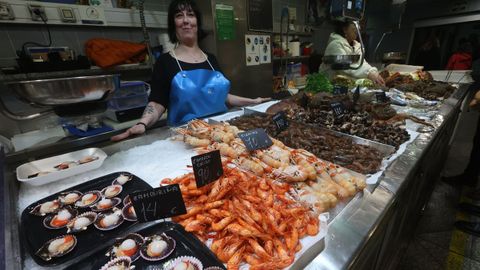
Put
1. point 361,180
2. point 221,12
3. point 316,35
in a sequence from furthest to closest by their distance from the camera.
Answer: point 316,35 < point 221,12 < point 361,180

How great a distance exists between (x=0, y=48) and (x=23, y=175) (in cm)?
289

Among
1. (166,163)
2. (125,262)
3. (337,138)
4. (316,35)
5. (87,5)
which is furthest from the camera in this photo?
(316,35)

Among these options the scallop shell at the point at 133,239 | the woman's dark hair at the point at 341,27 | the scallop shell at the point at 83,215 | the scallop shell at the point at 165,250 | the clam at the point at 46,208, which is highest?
the woman's dark hair at the point at 341,27

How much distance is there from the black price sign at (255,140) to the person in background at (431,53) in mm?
9587

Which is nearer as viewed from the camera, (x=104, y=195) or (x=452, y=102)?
(x=104, y=195)

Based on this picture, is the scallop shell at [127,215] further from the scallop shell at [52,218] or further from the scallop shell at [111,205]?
the scallop shell at [52,218]

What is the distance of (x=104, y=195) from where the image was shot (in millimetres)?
1203

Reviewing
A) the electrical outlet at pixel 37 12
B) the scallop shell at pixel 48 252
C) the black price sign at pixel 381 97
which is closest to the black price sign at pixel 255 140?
the scallop shell at pixel 48 252

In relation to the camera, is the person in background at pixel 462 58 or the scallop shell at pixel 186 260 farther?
the person in background at pixel 462 58

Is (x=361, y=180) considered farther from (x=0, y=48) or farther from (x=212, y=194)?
(x=0, y=48)

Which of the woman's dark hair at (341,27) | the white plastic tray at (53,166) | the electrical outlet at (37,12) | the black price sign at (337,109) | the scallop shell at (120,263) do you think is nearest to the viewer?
the scallop shell at (120,263)

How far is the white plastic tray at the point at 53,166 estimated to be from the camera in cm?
128

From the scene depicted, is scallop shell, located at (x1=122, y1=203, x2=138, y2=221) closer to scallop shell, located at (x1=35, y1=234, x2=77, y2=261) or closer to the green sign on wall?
scallop shell, located at (x1=35, y1=234, x2=77, y2=261)

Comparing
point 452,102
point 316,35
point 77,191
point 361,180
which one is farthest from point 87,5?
point 316,35
